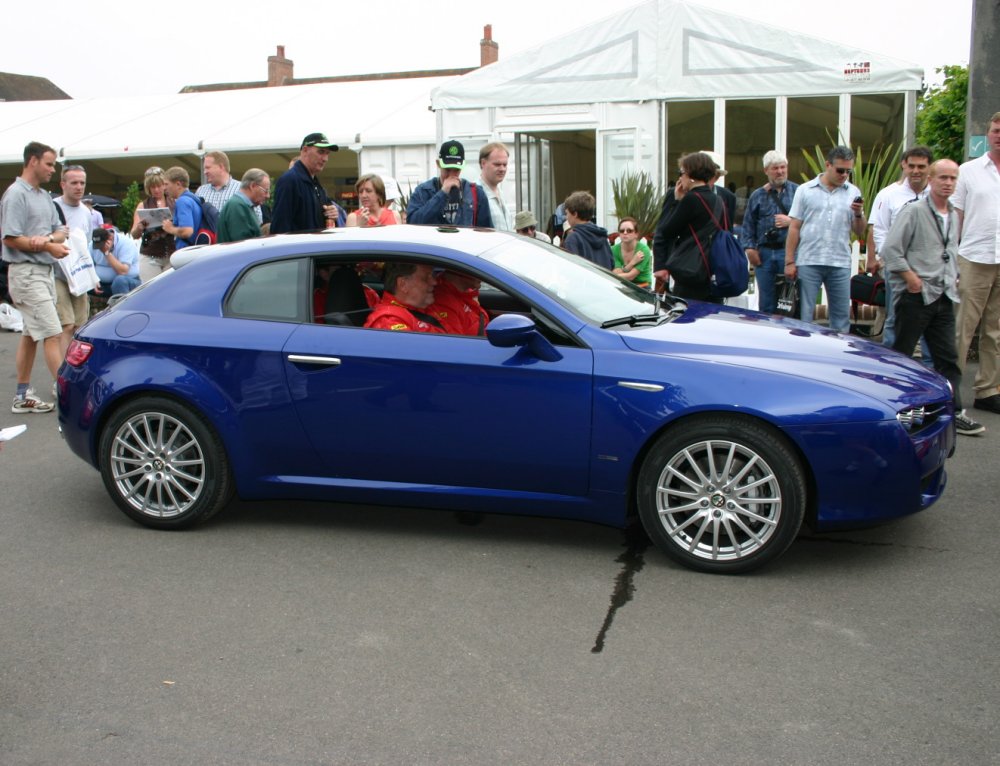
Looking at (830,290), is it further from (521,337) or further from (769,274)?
(521,337)

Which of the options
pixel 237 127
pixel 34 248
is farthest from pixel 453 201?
pixel 237 127

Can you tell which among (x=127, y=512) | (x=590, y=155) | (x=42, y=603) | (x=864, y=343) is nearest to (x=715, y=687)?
(x=864, y=343)

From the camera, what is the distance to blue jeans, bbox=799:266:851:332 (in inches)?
349

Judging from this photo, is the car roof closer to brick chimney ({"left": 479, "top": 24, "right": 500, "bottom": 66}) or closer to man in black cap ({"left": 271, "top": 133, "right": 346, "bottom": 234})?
man in black cap ({"left": 271, "top": 133, "right": 346, "bottom": 234})

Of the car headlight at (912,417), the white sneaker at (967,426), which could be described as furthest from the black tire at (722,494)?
the white sneaker at (967,426)

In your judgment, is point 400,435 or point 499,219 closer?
point 400,435

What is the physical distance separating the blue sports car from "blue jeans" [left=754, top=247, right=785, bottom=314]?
15.1 ft

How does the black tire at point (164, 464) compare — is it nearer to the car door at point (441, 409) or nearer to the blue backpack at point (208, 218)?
the car door at point (441, 409)

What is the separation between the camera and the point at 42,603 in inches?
178

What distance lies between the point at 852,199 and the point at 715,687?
20.7 feet

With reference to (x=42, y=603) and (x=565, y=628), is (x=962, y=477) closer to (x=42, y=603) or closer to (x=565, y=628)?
(x=565, y=628)

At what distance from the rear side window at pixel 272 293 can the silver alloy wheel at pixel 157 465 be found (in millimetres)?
656

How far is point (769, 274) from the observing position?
33.7ft

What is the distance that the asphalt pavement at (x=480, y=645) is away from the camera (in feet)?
10.8
